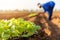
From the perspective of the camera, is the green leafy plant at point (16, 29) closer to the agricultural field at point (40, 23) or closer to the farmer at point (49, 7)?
the agricultural field at point (40, 23)

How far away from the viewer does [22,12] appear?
105 centimetres

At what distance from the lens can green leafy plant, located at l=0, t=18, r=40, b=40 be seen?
76 cm

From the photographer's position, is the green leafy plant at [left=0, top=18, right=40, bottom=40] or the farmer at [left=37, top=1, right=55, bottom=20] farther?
the farmer at [left=37, top=1, right=55, bottom=20]

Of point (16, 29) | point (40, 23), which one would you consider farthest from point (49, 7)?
point (16, 29)

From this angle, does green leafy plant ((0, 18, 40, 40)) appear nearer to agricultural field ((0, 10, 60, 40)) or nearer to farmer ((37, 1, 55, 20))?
agricultural field ((0, 10, 60, 40))

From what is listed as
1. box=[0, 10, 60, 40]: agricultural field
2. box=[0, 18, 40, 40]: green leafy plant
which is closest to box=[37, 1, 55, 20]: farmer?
box=[0, 10, 60, 40]: agricultural field

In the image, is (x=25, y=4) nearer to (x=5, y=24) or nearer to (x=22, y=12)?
(x=22, y=12)

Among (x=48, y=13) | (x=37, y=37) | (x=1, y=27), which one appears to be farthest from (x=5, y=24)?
(x=48, y=13)

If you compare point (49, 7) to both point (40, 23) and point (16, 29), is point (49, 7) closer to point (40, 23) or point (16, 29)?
point (40, 23)

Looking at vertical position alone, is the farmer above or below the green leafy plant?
above

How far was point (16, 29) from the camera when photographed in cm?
79

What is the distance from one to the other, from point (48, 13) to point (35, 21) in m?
0.08

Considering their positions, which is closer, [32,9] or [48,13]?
[48,13]

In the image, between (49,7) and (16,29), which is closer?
(16,29)
